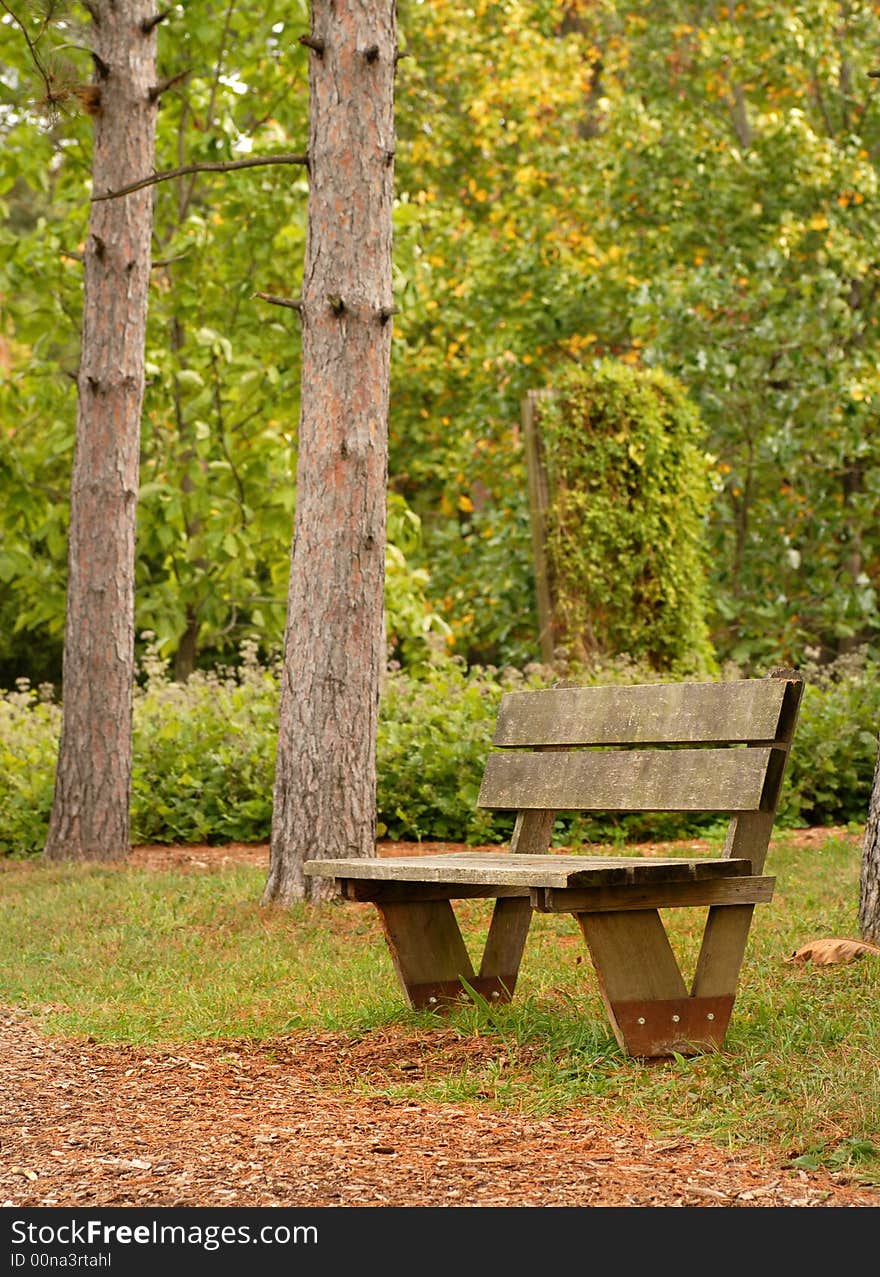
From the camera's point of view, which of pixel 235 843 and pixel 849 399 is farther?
pixel 849 399

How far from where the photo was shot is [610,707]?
194 inches

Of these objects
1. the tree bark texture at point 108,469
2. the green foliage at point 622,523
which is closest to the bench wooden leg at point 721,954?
the tree bark texture at point 108,469

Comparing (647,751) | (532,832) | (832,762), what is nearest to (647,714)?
(647,751)

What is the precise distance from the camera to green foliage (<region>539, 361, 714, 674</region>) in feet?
39.7

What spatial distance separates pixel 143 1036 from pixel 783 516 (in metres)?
10.9

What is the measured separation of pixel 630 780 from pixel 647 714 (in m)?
0.21

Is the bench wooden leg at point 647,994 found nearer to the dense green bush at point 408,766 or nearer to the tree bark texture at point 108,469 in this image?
the dense green bush at point 408,766

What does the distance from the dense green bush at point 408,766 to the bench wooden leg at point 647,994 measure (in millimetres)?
4310

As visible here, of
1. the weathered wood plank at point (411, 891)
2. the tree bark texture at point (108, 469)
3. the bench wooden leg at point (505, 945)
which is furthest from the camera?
the tree bark texture at point (108, 469)

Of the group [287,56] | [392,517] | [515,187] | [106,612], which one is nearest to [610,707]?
[106,612]

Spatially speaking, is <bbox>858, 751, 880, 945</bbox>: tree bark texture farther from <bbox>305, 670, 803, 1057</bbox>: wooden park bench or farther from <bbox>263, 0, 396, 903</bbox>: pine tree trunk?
<bbox>263, 0, 396, 903</bbox>: pine tree trunk

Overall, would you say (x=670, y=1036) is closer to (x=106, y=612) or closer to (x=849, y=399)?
(x=106, y=612)

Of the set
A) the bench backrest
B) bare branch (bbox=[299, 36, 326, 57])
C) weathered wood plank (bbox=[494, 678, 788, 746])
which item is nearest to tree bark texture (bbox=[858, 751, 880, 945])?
the bench backrest

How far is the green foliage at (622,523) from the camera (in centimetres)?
1211
